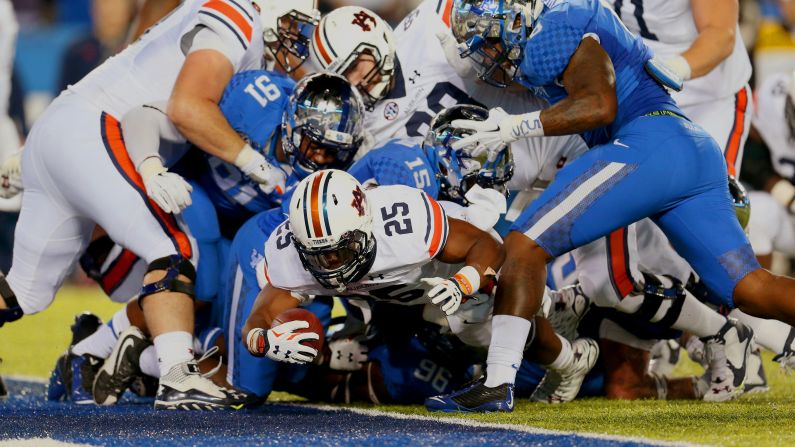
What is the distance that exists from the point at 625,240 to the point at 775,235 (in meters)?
2.57

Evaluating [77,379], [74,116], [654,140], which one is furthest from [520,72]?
[77,379]

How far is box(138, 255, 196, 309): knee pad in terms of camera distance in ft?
16.4

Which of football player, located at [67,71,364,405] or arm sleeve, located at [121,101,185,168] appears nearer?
football player, located at [67,71,364,405]

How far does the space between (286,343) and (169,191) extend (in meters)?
1.00

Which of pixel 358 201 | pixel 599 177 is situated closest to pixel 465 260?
pixel 358 201

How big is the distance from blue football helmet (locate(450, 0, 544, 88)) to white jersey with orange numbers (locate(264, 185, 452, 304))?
72 centimetres

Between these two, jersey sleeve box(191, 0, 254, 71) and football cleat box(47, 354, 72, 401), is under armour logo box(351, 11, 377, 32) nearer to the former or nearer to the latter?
jersey sleeve box(191, 0, 254, 71)

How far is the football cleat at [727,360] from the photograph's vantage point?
509cm

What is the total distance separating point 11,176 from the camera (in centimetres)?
588

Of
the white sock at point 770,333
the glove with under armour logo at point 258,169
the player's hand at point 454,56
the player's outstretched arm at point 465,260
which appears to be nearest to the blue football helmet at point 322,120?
the glove with under armour logo at point 258,169

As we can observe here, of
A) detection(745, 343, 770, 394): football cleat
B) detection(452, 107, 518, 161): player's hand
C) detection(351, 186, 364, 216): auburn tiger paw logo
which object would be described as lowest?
detection(745, 343, 770, 394): football cleat

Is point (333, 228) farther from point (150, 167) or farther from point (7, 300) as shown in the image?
point (7, 300)

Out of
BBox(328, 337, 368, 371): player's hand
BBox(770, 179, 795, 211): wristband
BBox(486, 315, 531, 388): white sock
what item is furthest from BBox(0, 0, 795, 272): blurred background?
BBox(486, 315, 531, 388): white sock

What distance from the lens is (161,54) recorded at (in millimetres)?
5586
